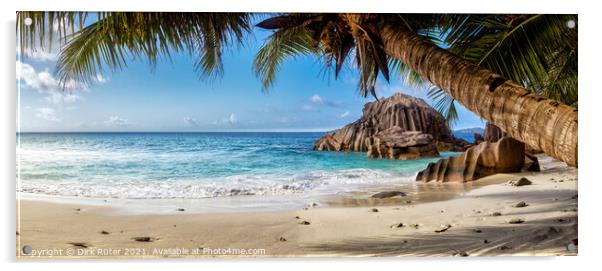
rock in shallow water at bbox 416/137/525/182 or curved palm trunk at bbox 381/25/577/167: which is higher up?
curved palm trunk at bbox 381/25/577/167

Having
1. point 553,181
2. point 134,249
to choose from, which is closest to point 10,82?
point 134,249

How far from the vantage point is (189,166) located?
2.52 m

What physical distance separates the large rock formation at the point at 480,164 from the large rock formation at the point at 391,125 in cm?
8

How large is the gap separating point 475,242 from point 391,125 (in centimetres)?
74

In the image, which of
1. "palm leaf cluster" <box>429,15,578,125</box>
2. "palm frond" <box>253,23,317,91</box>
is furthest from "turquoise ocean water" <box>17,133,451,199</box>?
"palm leaf cluster" <box>429,15,578,125</box>

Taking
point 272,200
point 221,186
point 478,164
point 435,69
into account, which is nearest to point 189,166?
point 221,186

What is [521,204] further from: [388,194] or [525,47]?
[525,47]

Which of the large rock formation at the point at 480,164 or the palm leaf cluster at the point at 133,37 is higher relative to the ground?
the palm leaf cluster at the point at 133,37

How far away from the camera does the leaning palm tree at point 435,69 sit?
160 cm

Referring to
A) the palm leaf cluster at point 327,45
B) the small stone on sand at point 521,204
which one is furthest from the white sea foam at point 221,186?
the small stone on sand at point 521,204

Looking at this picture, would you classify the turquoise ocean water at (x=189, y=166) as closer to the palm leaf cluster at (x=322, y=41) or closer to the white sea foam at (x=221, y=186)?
the white sea foam at (x=221, y=186)

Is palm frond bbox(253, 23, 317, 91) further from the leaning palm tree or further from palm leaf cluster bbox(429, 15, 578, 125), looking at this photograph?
palm leaf cluster bbox(429, 15, 578, 125)

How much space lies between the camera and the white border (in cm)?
240

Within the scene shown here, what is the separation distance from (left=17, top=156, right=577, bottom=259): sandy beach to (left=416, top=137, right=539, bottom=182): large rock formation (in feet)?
0.16
